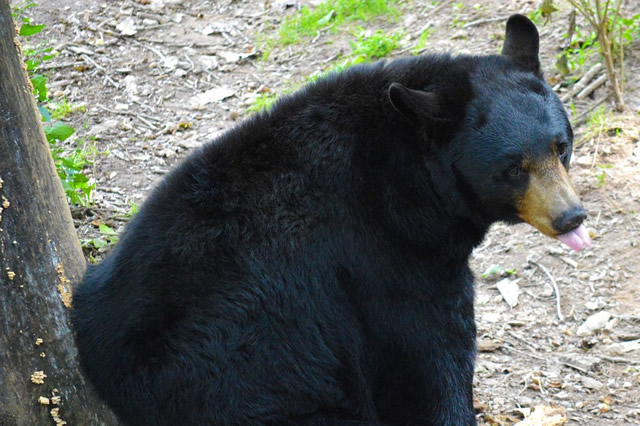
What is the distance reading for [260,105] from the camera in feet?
25.6

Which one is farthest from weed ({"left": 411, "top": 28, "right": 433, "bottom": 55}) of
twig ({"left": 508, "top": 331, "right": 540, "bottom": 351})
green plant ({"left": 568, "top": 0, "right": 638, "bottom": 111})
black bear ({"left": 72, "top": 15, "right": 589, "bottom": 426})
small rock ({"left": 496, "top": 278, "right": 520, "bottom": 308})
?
black bear ({"left": 72, "top": 15, "right": 589, "bottom": 426})

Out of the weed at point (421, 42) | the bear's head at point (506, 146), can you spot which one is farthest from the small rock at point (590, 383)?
the weed at point (421, 42)

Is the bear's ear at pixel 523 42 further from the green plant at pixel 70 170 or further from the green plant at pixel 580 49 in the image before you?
the green plant at pixel 580 49

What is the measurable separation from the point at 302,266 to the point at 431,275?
62 centimetres

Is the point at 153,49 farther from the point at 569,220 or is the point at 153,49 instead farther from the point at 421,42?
the point at 569,220

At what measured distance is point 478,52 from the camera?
7.72 meters

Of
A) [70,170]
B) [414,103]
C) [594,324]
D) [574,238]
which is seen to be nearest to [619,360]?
[594,324]

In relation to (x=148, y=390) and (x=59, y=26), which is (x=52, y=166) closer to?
(x=148, y=390)

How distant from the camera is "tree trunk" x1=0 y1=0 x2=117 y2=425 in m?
3.33

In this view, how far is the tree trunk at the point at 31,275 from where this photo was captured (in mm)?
3330

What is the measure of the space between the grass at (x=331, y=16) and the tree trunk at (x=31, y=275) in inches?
224

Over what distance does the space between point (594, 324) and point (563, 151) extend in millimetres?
2052

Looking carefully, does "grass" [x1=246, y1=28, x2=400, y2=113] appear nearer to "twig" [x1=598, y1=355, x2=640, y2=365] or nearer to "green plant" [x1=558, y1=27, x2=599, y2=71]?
"green plant" [x1=558, y1=27, x2=599, y2=71]

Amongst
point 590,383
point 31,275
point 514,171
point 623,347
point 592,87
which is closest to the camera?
point 31,275
